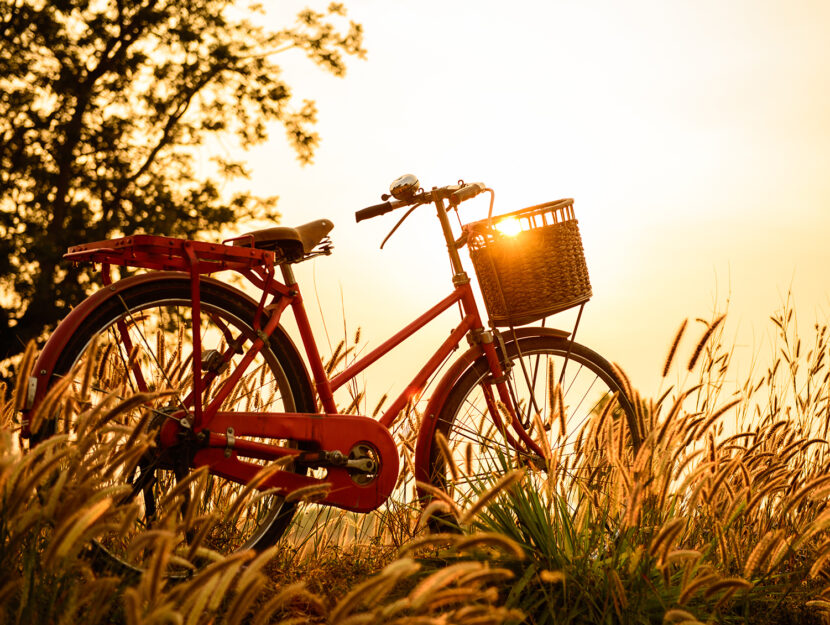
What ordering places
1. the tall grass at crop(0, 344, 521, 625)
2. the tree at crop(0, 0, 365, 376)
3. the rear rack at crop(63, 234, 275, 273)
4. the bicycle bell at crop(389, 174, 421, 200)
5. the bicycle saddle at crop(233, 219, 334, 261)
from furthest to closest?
the tree at crop(0, 0, 365, 376) < the bicycle bell at crop(389, 174, 421, 200) < the bicycle saddle at crop(233, 219, 334, 261) < the rear rack at crop(63, 234, 275, 273) < the tall grass at crop(0, 344, 521, 625)

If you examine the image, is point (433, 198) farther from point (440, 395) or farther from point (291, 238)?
point (440, 395)

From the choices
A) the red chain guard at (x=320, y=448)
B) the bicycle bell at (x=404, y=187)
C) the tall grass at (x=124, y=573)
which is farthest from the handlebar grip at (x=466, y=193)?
the tall grass at (x=124, y=573)

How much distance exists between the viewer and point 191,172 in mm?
12078

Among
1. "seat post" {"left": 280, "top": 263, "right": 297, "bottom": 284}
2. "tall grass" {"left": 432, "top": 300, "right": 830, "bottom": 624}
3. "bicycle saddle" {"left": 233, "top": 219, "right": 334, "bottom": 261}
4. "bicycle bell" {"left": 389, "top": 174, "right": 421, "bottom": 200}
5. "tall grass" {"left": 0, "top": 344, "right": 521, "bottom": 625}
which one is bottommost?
"tall grass" {"left": 432, "top": 300, "right": 830, "bottom": 624}

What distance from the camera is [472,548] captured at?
2.56 metres

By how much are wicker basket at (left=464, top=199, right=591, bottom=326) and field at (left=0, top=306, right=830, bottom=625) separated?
0.53m

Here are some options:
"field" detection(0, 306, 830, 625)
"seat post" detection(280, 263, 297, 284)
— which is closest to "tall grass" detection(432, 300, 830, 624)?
"field" detection(0, 306, 830, 625)

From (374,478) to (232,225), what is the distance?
29.5ft

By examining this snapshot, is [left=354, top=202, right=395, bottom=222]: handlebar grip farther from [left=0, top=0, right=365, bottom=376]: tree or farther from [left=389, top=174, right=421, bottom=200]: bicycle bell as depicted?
[left=0, top=0, right=365, bottom=376]: tree

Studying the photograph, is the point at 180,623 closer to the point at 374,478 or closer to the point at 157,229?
the point at 374,478

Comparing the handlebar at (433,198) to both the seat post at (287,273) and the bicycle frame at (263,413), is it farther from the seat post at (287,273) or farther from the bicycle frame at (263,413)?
the seat post at (287,273)

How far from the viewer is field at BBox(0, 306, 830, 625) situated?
5.11 feet

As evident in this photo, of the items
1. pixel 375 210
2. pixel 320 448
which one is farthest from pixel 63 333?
pixel 375 210

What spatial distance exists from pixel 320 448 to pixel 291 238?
765 millimetres
